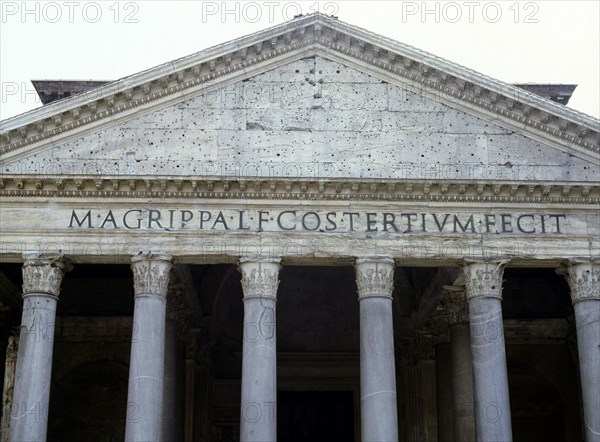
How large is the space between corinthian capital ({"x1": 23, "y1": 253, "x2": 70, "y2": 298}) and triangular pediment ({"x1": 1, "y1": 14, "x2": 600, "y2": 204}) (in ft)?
5.40

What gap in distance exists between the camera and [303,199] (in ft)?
53.7

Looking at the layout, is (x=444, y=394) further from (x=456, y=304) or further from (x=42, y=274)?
(x=42, y=274)

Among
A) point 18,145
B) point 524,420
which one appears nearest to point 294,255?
point 18,145

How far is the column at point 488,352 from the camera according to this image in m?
15.3

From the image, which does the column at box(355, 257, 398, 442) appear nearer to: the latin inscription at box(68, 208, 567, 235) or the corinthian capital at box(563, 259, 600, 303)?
the latin inscription at box(68, 208, 567, 235)

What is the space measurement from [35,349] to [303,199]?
5.22 metres

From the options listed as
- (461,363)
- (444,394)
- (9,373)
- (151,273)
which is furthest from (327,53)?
(9,373)

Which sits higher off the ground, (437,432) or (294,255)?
(294,255)

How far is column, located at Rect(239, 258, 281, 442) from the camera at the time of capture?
15039 mm

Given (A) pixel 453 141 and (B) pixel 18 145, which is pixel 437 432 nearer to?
(A) pixel 453 141

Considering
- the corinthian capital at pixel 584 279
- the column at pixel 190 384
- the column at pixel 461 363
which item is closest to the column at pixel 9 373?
the column at pixel 190 384

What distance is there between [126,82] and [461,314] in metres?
7.86

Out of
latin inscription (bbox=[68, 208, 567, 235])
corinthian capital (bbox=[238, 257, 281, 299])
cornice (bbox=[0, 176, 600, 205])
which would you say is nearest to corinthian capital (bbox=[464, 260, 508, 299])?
latin inscription (bbox=[68, 208, 567, 235])

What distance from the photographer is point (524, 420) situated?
21875 millimetres
